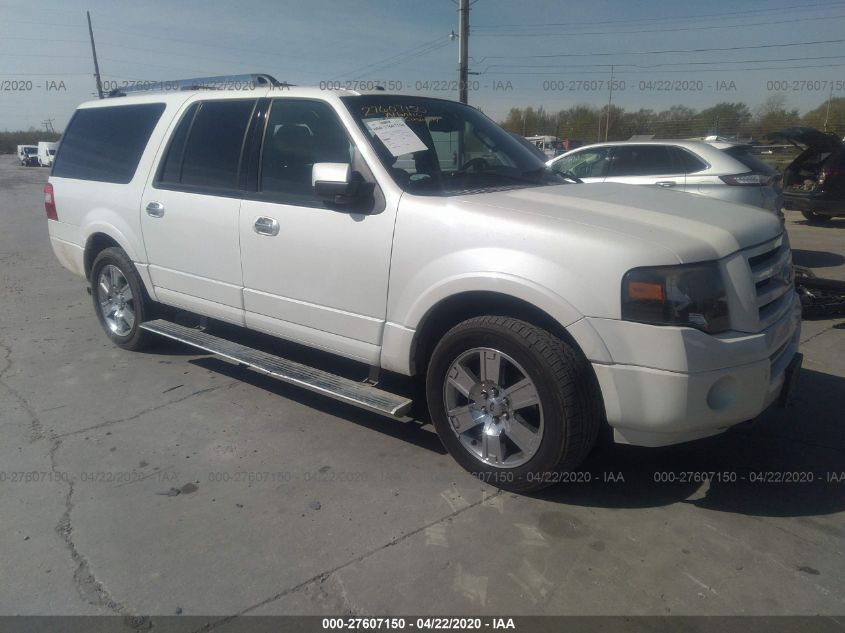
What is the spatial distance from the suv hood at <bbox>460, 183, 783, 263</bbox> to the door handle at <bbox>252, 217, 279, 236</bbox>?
1.25 meters

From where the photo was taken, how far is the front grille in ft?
9.72

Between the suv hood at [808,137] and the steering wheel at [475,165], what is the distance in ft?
29.5

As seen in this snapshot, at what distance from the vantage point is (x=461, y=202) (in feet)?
10.6

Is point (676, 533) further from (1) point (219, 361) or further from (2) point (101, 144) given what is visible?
(2) point (101, 144)

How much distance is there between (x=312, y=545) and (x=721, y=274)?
85.6 inches

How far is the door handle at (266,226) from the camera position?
3.88m

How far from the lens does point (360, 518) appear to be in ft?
10.1

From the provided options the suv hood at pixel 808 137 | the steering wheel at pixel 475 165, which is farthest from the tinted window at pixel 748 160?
the steering wheel at pixel 475 165

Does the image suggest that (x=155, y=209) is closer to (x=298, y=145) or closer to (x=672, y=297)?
(x=298, y=145)

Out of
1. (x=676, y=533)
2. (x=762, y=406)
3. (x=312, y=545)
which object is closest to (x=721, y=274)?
(x=762, y=406)

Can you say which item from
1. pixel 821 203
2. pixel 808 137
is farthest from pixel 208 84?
pixel 821 203

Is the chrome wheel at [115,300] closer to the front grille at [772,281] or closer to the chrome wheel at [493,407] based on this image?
the chrome wheel at [493,407]

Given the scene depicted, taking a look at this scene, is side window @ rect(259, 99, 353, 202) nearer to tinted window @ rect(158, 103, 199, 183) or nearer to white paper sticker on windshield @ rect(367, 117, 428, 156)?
white paper sticker on windshield @ rect(367, 117, 428, 156)

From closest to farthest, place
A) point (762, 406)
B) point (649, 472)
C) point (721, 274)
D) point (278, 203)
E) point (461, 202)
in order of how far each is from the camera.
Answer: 1. point (721, 274)
2. point (762, 406)
3. point (461, 202)
4. point (649, 472)
5. point (278, 203)
